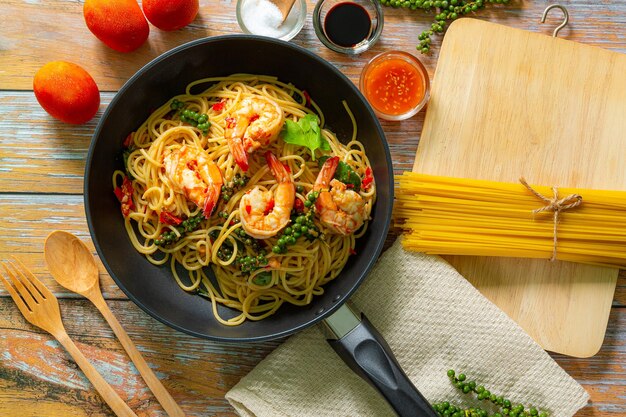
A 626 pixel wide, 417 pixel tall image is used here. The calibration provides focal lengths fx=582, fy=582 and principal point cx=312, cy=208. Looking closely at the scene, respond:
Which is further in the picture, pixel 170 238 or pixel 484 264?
pixel 484 264

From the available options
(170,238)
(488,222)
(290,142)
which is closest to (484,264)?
(488,222)

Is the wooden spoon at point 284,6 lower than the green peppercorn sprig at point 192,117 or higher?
higher

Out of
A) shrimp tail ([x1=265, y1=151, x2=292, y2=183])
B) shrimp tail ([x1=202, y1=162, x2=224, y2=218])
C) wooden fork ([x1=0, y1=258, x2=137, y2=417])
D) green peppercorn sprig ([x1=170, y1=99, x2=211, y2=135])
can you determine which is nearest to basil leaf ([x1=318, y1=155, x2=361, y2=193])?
shrimp tail ([x1=265, y1=151, x2=292, y2=183])

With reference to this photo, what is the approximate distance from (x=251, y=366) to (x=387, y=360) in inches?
31.6

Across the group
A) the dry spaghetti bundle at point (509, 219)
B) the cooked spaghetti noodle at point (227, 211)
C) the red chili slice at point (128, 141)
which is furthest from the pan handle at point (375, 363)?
the red chili slice at point (128, 141)

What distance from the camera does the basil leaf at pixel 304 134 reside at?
9.16 ft

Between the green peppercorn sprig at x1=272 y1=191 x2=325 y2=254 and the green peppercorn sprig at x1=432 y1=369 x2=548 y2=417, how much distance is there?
1.02m

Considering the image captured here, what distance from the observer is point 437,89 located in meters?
2.98

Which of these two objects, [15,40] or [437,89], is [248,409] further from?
[15,40]

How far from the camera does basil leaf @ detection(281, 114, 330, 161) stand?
9.16ft

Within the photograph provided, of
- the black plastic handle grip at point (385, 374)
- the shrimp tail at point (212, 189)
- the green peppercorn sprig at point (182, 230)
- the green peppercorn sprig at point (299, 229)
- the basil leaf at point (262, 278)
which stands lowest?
the black plastic handle grip at point (385, 374)

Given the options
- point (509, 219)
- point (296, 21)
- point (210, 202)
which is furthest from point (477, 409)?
point (296, 21)

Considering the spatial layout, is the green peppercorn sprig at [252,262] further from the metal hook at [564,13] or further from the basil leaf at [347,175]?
the metal hook at [564,13]

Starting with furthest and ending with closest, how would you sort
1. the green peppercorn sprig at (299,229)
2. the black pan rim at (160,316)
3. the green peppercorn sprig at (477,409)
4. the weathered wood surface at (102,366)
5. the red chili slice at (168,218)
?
the weathered wood surface at (102,366) < the green peppercorn sprig at (477,409) < the red chili slice at (168,218) < the green peppercorn sprig at (299,229) < the black pan rim at (160,316)
